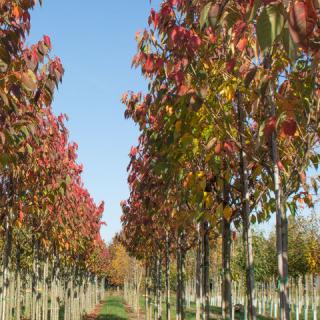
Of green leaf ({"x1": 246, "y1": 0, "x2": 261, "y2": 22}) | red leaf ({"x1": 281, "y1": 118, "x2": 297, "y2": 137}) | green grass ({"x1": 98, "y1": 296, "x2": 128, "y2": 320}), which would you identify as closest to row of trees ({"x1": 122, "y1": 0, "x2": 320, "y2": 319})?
red leaf ({"x1": 281, "y1": 118, "x2": 297, "y2": 137})

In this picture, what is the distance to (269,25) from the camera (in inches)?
58.7

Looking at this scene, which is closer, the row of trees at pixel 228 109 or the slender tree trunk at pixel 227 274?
the row of trees at pixel 228 109

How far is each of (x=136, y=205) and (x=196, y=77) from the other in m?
13.7

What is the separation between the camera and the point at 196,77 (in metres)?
4.11

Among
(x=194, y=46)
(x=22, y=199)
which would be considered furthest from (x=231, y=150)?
(x=22, y=199)

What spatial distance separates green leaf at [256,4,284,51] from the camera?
4.84 feet

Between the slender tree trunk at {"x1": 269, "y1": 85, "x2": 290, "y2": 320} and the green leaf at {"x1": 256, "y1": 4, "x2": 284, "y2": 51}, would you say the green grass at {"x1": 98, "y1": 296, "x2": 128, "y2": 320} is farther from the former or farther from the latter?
the green leaf at {"x1": 256, "y1": 4, "x2": 284, "y2": 51}

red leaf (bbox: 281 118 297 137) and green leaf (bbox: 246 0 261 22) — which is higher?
green leaf (bbox: 246 0 261 22)

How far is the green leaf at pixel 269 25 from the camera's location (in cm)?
148

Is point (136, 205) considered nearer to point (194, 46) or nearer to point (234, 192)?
point (234, 192)

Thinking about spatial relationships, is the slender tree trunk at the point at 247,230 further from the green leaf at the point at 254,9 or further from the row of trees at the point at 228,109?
the green leaf at the point at 254,9

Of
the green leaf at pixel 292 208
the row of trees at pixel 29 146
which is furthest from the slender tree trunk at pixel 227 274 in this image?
the row of trees at pixel 29 146

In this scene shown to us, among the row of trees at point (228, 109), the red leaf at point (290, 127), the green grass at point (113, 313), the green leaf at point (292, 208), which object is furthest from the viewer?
the green grass at point (113, 313)

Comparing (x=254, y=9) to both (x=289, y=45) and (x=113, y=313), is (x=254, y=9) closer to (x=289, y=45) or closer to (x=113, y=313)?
(x=289, y=45)
